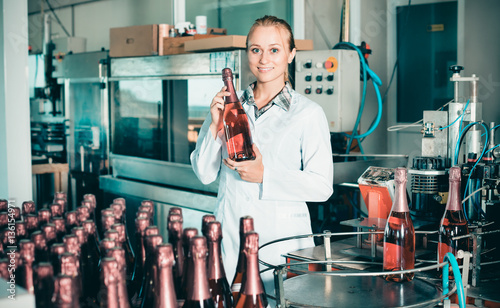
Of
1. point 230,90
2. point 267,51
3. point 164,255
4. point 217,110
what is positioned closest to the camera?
point 164,255

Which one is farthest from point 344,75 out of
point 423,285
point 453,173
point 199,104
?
point 423,285

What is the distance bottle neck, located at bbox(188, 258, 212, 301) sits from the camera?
2.59 ft

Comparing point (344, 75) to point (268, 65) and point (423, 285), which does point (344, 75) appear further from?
point (423, 285)

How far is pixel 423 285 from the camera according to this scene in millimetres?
1050

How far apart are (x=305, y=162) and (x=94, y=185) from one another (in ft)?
7.61

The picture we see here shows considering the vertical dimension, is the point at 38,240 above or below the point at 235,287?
above

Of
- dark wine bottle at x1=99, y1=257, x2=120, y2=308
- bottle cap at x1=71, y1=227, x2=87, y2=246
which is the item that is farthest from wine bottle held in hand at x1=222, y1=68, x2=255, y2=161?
dark wine bottle at x1=99, y1=257, x2=120, y2=308

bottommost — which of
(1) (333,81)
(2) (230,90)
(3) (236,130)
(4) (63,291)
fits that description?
(4) (63,291)

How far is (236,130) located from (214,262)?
0.68m

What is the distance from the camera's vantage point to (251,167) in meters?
1.45

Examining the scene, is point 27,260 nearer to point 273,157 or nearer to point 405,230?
point 405,230

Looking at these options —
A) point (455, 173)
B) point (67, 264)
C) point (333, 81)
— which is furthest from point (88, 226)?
point (333, 81)

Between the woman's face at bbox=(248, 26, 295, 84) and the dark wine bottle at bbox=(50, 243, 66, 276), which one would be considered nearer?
the dark wine bottle at bbox=(50, 243, 66, 276)

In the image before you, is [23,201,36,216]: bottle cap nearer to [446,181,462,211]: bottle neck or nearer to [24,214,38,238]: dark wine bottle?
[24,214,38,238]: dark wine bottle
